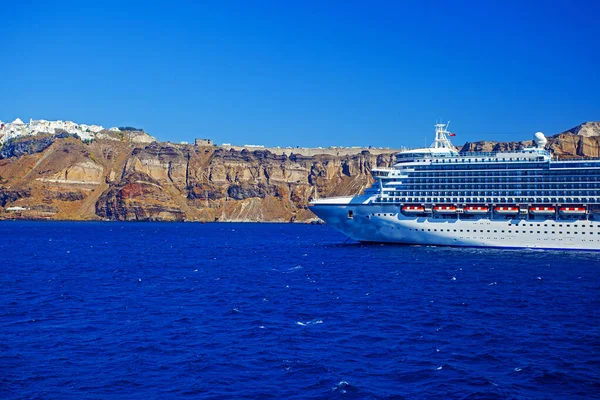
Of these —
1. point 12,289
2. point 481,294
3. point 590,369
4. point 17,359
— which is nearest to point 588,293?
point 481,294

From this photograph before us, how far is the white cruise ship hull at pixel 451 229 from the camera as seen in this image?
245 ft

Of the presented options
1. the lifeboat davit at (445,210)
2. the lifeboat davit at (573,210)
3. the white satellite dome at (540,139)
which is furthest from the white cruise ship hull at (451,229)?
the white satellite dome at (540,139)

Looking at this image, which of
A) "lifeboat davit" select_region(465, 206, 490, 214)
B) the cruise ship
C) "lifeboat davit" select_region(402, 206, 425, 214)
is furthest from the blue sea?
"lifeboat davit" select_region(402, 206, 425, 214)

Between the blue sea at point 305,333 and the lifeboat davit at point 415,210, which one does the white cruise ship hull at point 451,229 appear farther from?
the blue sea at point 305,333

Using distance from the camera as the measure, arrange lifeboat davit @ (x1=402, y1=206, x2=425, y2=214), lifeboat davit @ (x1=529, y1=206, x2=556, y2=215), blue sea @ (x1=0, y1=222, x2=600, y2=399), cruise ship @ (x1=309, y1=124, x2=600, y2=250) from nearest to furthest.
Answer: blue sea @ (x1=0, y1=222, x2=600, y2=399) < cruise ship @ (x1=309, y1=124, x2=600, y2=250) < lifeboat davit @ (x1=529, y1=206, x2=556, y2=215) < lifeboat davit @ (x1=402, y1=206, x2=425, y2=214)

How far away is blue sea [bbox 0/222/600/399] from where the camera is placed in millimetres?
25047

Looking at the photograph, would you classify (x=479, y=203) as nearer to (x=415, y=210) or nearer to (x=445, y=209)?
(x=445, y=209)

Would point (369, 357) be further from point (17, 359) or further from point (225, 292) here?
point (225, 292)

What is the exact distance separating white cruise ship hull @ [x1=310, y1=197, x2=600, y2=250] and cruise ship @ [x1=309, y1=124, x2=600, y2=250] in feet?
0.35

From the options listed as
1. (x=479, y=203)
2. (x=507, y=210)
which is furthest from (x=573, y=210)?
(x=479, y=203)

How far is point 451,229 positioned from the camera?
258 ft

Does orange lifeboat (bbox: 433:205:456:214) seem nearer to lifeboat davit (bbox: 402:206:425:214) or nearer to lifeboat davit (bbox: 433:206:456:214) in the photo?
lifeboat davit (bbox: 433:206:456:214)

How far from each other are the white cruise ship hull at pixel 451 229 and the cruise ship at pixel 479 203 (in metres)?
0.11

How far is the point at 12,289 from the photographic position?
48062 millimetres
